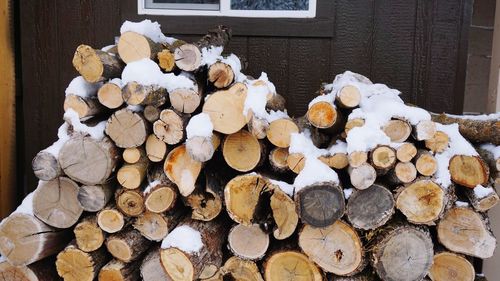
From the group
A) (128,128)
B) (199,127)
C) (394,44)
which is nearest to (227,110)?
(199,127)

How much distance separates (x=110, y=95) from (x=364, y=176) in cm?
141

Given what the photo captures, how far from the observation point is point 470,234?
265 centimetres

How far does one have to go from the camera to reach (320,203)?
8.07 ft

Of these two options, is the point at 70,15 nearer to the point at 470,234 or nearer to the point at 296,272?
the point at 296,272

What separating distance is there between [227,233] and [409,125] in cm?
117

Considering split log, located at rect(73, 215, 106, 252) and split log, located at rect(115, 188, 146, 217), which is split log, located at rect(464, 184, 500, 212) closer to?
split log, located at rect(115, 188, 146, 217)

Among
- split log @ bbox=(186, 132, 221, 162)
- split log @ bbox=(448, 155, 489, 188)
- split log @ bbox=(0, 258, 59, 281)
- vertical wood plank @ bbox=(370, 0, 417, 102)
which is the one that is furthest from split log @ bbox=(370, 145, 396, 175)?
split log @ bbox=(0, 258, 59, 281)

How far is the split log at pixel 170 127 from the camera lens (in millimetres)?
2664

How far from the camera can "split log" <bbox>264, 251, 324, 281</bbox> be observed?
8.73ft

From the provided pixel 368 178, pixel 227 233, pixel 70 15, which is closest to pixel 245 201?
pixel 227 233

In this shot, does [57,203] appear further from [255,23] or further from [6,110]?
[255,23]

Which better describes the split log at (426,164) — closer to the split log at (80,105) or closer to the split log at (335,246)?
the split log at (335,246)

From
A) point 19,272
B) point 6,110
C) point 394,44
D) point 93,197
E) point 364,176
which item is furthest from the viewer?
point 6,110

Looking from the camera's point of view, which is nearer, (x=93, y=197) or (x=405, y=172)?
(x=405, y=172)
